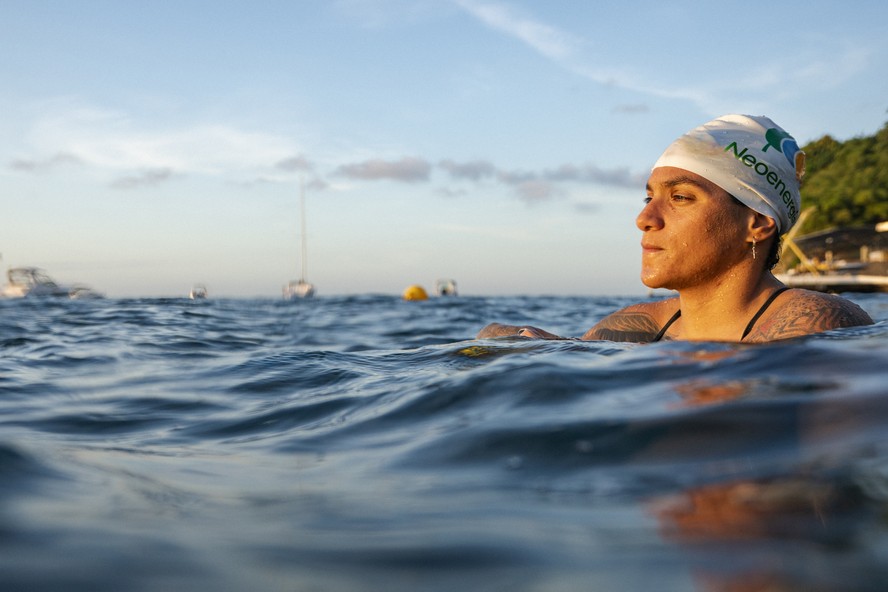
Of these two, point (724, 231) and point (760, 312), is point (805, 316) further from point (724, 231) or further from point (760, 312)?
point (724, 231)

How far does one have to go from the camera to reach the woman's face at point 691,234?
4493 millimetres

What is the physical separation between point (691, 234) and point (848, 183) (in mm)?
72900

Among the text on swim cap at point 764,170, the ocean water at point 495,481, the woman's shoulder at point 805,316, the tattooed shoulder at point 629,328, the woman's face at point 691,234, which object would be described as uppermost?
the text on swim cap at point 764,170

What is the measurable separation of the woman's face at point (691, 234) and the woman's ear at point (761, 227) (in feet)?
0.11

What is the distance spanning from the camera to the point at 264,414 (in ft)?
12.0

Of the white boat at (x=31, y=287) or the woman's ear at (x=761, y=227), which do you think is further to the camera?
the white boat at (x=31, y=287)

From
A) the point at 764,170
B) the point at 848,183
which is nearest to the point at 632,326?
the point at 764,170

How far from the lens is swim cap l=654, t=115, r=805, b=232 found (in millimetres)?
4668

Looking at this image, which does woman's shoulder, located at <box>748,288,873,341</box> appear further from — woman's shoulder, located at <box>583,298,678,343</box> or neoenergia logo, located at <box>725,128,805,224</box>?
woman's shoulder, located at <box>583,298,678,343</box>

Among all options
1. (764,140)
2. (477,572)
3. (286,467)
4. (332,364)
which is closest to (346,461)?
(286,467)

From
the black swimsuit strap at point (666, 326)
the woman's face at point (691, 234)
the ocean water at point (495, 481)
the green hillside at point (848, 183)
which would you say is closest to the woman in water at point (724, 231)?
the woman's face at point (691, 234)

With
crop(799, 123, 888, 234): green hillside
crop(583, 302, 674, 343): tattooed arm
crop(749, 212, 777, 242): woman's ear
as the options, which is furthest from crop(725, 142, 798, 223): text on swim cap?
crop(799, 123, 888, 234): green hillside

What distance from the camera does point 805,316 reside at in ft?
13.5

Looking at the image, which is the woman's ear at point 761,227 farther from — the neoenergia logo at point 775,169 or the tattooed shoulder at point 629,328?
the tattooed shoulder at point 629,328
